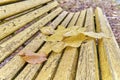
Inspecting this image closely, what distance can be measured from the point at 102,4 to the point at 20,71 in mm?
6771

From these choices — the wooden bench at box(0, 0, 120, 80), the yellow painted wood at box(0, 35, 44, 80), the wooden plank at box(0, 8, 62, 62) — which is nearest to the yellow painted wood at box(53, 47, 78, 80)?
the wooden bench at box(0, 0, 120, 80)

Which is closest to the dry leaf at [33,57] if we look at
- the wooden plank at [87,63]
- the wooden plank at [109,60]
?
the wooden plank at [87,63]

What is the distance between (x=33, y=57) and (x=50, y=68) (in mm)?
257

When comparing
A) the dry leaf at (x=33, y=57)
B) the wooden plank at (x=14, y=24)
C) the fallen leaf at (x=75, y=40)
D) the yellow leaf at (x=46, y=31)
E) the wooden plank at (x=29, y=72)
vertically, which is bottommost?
the yellow leaf at (x=46, y=31)

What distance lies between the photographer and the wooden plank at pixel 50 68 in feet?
5.10

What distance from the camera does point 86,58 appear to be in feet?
5.98

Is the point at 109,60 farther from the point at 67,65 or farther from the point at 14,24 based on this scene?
the point at 14,24

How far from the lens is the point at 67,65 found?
172cm

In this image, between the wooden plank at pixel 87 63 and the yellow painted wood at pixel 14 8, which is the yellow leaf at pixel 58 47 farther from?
the yellow painted wood at pixel 14 8

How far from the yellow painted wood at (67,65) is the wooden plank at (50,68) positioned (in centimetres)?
3

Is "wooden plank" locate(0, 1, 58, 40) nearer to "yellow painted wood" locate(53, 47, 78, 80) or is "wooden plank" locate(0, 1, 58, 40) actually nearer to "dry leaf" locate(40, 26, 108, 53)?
"dry leaf" locate(40, 26, 108, 53)

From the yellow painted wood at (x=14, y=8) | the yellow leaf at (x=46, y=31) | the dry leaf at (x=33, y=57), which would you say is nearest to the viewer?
the dry leaf at (x=33, y=57)

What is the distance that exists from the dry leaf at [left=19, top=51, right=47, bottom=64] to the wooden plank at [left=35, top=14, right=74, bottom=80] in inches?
2.0

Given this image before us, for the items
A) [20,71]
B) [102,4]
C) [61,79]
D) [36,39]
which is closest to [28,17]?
[36,39]
